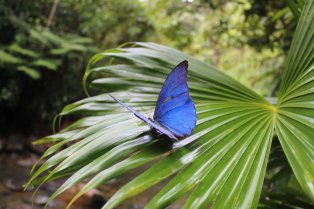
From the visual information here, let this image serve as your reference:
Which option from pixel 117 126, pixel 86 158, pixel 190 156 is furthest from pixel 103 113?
pixel 190 156

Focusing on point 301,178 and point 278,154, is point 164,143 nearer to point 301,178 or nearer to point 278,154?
point 301,178

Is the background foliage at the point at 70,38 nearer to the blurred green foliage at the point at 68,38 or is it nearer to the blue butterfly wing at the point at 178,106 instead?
the blurred green foliage at the point at 68,38

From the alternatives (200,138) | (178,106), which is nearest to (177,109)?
(178,106)

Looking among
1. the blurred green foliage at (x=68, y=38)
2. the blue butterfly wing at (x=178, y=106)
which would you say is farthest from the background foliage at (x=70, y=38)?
the blue butterfly wing at (x=178, y=106)

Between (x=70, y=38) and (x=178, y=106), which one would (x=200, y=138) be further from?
(x=70, y=38)

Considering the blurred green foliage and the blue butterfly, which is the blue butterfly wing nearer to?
the blue butterfly

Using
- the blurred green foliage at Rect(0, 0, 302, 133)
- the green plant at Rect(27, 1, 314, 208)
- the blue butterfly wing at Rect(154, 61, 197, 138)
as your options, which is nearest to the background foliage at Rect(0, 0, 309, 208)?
the blurred green foliage at Rect(0, 0, 302, 133)

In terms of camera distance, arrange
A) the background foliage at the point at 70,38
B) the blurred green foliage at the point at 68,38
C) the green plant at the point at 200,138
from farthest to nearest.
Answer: the blurred green foliage at the point at 68,38
the background foliage at the point at 70,38
the green plant at the point at 200,138
